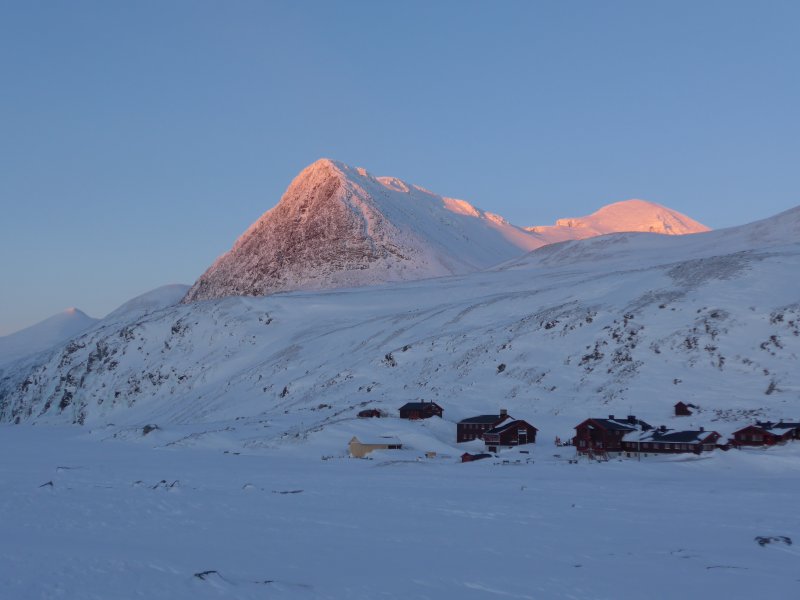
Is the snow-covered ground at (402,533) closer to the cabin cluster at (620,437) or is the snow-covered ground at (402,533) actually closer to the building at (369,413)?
the cabin cluster at (620,437)

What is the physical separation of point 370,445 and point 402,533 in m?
34.3

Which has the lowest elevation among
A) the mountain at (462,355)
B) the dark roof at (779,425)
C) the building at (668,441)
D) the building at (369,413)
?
the building at (668,441)

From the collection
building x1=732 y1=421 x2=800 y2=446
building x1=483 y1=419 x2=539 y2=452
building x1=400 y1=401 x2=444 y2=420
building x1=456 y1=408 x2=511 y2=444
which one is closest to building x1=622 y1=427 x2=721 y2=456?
building x1=732 y1=421 x2=800 y2=446

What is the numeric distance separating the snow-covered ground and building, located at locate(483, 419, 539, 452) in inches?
607

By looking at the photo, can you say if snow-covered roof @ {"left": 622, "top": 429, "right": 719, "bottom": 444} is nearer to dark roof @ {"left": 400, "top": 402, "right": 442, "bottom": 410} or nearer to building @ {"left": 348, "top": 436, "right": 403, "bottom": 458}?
building @ {"left": 348, "top": 436, "right": 403, "bottom": 458}

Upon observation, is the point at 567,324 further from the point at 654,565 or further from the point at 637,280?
the point at 654,565

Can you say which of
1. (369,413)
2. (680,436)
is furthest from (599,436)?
(369,413)

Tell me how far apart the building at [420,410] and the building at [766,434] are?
26363 mm

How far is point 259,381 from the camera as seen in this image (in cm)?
Answer: 10531

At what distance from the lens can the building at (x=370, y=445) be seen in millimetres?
55969

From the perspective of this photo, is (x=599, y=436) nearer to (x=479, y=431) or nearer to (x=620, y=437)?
(x=620, y=437)

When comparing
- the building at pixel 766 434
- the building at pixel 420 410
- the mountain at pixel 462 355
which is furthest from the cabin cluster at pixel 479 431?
the building at pixel 766 434

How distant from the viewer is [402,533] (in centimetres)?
2238

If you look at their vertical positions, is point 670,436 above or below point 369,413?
below
